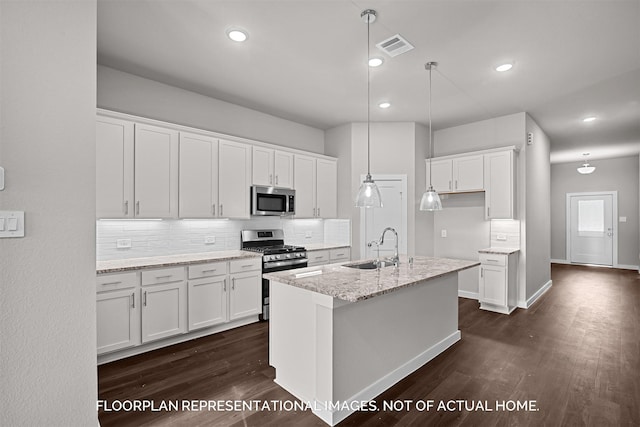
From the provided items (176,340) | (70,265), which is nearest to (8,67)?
(70,265)

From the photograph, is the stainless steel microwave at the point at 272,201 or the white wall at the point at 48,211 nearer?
the white wall at the point at 48,211

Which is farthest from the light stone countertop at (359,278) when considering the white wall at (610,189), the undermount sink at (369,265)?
the white wall at (610,189)

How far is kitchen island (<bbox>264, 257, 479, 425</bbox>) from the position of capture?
2162 mm

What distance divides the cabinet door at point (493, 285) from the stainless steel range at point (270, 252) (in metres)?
2.62

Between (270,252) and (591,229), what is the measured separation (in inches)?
362

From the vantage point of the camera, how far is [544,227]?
231 inches

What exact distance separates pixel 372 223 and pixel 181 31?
3754 mm

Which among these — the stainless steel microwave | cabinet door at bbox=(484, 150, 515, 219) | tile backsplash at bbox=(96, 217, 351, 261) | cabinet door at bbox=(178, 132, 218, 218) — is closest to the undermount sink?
the stainless steel microwave

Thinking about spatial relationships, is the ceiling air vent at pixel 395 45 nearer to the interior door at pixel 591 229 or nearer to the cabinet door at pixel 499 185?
the cabinet door at pixel 499 185

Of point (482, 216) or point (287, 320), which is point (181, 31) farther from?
point (482, 216)

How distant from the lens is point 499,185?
15.7ft

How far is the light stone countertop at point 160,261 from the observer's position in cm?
298

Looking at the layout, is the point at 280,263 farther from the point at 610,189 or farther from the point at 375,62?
the point at 610,189

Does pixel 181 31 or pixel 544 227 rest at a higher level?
pixel 181 31
